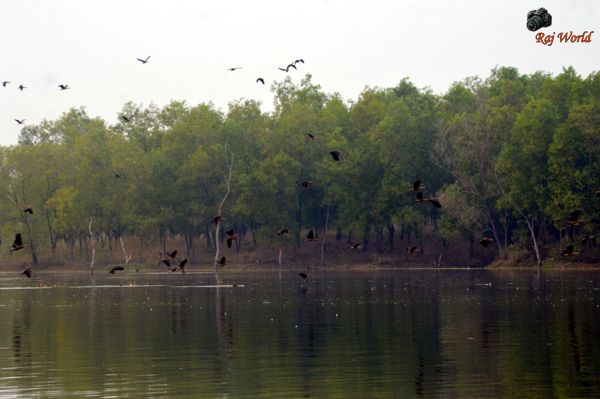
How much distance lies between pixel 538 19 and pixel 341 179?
160 feet

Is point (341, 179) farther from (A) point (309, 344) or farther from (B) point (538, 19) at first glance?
(A) point (309, 344)

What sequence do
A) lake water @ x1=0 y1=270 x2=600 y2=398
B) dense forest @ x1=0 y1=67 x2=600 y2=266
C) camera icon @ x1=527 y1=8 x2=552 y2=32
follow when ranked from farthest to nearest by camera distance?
dense forest @ x1=0 y1=67 x2=600 y2=266 < camera icon @ x1=527 y1=8 x2=552 y2=32 < lake water @ x1=0 y1=270 x2=600 y2=398

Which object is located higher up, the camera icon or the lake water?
the camera icon

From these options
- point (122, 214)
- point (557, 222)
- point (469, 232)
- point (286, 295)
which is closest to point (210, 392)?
point (286, 295)

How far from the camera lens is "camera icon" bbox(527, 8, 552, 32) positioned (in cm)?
10131

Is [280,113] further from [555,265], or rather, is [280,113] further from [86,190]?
[555,265]

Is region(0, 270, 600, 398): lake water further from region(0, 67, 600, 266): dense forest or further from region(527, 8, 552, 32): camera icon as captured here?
region(0, 67, 600, 266): dense forest

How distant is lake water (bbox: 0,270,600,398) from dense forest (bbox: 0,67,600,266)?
4763 centimetres

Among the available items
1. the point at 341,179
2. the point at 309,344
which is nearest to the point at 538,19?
the point at 341,179

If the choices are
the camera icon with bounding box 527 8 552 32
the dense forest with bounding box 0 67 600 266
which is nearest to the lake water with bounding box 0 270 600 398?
the camera icon with bounding box 527 8 552 32

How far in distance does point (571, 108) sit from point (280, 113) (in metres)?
57.4

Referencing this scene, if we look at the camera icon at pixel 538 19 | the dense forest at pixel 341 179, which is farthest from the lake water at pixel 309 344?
the dense forest at pixel 341 179

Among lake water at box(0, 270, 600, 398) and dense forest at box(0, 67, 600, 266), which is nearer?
lake water at box(0, 270, 600, 398)

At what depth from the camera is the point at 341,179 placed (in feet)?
488
